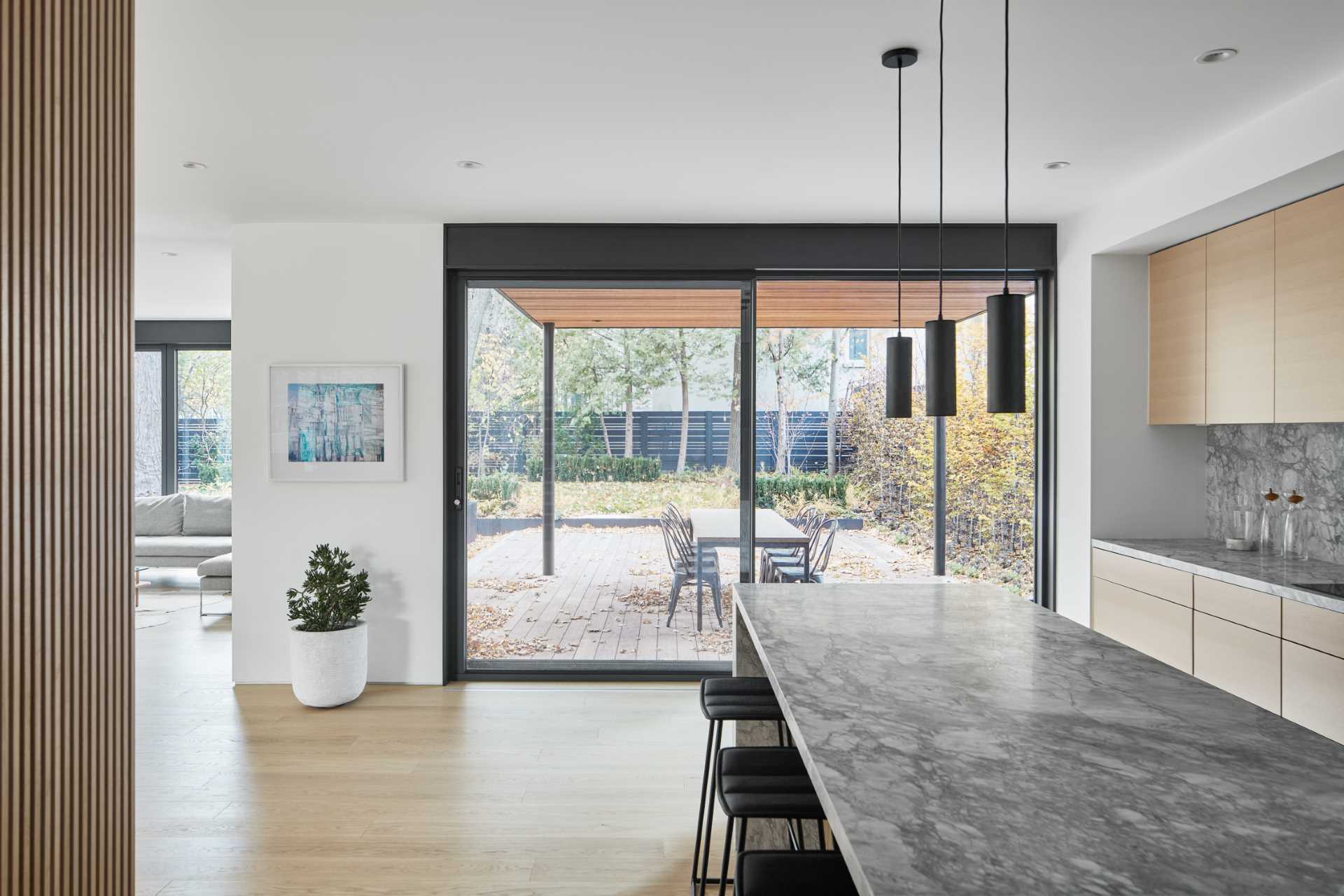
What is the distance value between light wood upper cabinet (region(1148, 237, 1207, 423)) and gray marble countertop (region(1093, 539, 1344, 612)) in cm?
61

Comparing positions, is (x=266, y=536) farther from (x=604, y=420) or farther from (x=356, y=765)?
(x=604, y=420)

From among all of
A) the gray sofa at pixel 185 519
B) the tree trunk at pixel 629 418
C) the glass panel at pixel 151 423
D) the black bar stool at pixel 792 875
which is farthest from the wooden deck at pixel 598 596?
the glass panel at pixel 151 423

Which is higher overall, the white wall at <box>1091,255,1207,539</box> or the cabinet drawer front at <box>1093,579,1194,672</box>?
the white wall at <box>1091,255,1207,539</box>

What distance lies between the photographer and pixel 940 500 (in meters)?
4.52

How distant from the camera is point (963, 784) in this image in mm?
1178

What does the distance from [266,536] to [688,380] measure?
8.27 ft

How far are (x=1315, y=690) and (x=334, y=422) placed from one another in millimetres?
4484

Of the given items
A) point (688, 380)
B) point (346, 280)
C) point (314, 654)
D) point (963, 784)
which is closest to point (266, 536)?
point (314, 654)

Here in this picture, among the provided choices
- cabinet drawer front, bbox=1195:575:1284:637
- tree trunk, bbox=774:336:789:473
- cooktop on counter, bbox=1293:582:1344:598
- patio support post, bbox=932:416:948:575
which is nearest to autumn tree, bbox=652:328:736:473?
tree trunk, bbox=774:336:789:473

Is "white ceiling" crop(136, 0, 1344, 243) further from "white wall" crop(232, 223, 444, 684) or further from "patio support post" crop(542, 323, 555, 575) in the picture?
"patio support post" crop(542, 323, 555, 575)

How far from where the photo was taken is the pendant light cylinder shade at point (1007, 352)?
181 cm

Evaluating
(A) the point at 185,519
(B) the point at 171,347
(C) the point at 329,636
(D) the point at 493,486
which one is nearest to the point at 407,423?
(D) the point at 493,486

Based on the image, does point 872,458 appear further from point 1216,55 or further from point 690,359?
point 1216,55

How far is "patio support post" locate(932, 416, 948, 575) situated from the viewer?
4.52 m
